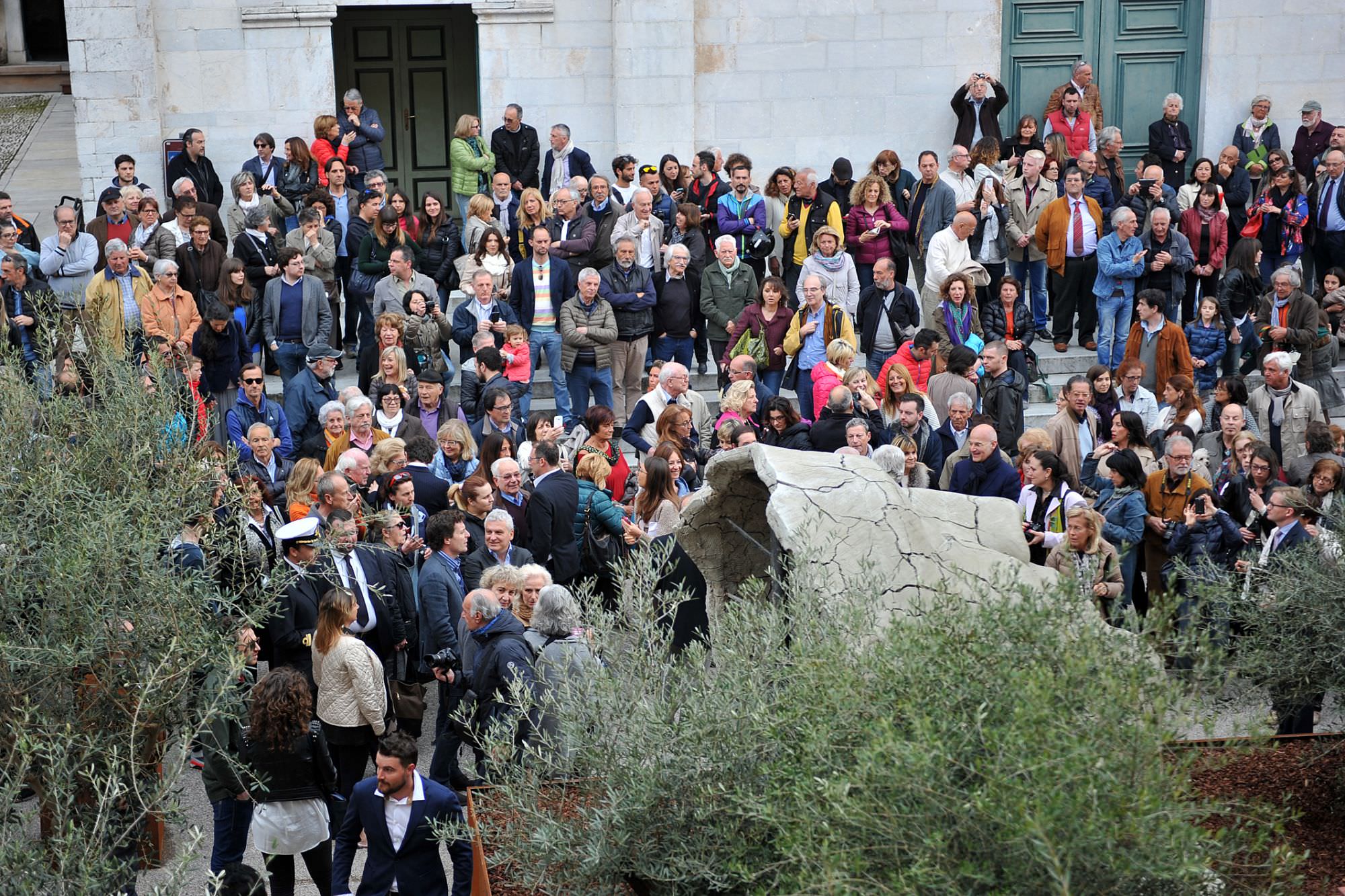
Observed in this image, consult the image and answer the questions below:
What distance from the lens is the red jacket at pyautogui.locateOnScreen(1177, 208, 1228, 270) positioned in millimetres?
15109

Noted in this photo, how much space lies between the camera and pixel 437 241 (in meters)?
14.3

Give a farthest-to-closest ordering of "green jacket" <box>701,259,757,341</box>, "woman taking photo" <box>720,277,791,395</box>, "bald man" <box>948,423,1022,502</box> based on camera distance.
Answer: "green jacket" <box>701,259,757,341</box> → "woman taking photo" <box>720,277,791,395</box> → "bald man" <box>948,423,1022,502</box>

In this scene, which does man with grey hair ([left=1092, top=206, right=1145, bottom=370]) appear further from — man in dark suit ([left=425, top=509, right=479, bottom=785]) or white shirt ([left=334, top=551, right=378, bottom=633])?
white shirt ([left=334, top=551, right=378, bottom=633])

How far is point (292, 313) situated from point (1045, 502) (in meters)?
6.67

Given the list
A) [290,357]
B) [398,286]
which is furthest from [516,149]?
[290,357]

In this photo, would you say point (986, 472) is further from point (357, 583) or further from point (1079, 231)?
point (1079, 231)

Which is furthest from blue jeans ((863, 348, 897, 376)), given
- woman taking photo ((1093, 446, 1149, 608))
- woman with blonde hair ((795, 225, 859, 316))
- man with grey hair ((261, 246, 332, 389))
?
man with grey hair ((261, 246, 332, 389))

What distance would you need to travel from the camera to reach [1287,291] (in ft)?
45.5

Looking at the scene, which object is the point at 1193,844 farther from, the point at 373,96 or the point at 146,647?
the point at 373,96

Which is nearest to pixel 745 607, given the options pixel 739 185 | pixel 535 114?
pixel 739 185

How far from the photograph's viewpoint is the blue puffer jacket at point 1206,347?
45.4 ft

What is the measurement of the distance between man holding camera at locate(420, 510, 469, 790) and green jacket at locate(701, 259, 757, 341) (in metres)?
5.20

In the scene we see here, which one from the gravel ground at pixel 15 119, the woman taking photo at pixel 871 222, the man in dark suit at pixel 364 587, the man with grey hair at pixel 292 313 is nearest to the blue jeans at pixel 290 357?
the man with grey hair at pixel 292 313

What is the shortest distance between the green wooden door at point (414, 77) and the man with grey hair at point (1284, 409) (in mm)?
10607
